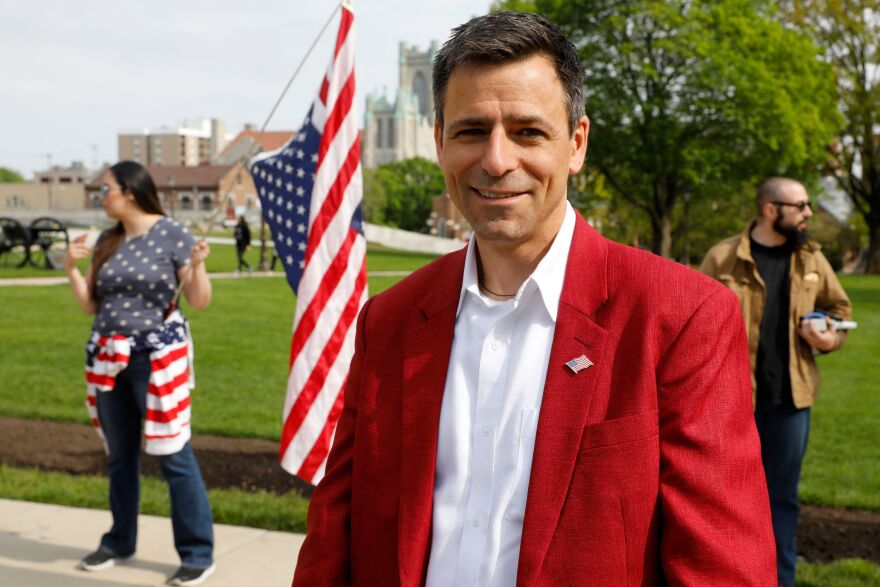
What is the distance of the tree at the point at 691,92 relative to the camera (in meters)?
33.3

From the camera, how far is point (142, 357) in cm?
494

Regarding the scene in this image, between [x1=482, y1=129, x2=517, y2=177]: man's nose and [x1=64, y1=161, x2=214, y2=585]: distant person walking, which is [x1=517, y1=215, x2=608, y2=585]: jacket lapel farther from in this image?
[x1=64, y1=161, x2=214, y2=585]: distant person walking

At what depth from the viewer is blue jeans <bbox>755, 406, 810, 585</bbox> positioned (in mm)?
4922

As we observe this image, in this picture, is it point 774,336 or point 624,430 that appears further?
point 774,336

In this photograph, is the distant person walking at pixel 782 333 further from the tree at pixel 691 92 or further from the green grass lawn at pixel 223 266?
the tree at pixel 691 92

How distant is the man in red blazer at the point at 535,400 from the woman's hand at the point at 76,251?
11.8 feet

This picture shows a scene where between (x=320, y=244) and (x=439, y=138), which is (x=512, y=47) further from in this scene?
(x=320, y=244)

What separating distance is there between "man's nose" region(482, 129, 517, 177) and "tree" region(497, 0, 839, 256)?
108ft

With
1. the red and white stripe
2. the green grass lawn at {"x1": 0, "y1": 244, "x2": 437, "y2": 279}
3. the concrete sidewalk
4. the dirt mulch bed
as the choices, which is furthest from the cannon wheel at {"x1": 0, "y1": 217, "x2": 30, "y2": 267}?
the red and white stripe

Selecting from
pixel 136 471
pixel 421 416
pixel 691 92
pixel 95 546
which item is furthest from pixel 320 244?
pixel 691 92

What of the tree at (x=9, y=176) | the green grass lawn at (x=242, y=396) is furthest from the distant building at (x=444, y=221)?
the tree at (x=9, y=176)

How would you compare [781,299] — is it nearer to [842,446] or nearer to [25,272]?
[842,446]

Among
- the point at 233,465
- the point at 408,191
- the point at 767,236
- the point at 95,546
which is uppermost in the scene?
the point at 767,236

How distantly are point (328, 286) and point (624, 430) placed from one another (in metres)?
3.38
